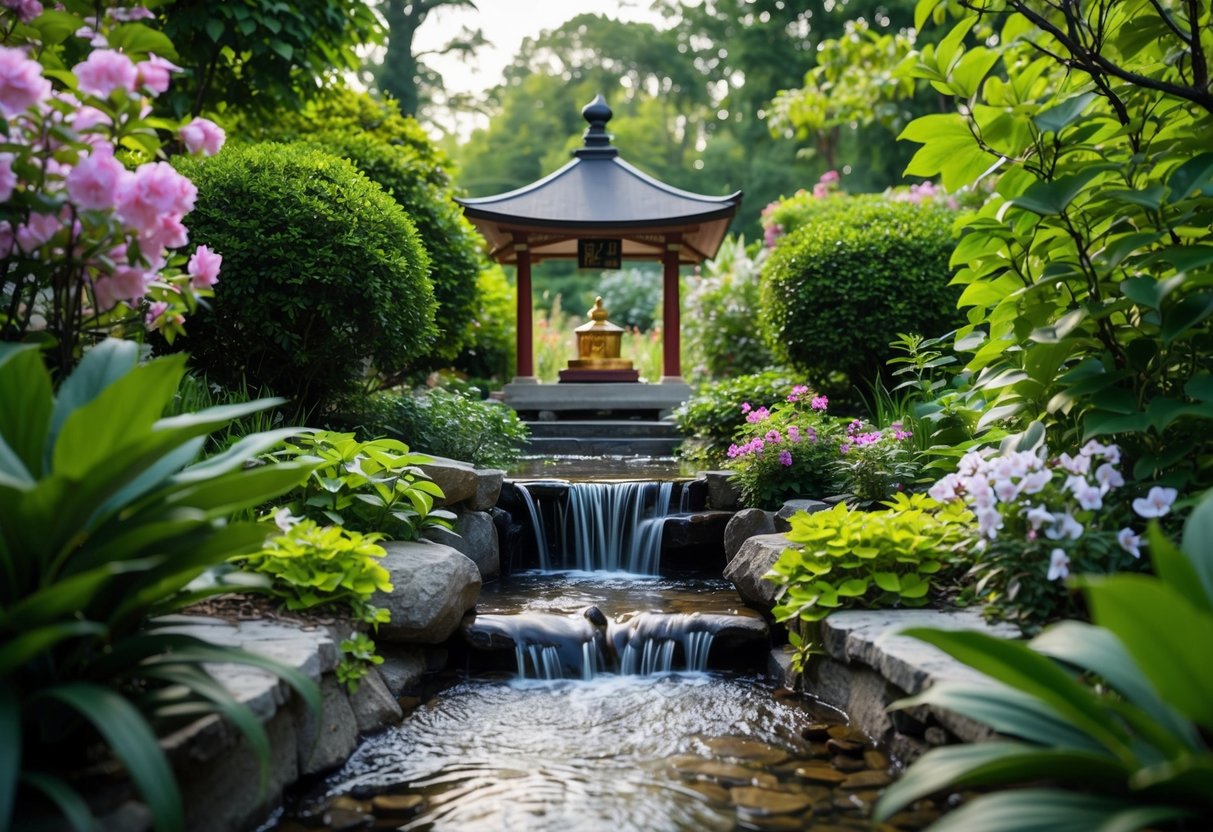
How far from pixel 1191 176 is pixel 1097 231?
0.53m

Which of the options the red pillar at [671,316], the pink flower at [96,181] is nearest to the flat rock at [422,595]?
the pink flower at [96,181]

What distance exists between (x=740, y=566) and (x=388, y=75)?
1891 centimetres

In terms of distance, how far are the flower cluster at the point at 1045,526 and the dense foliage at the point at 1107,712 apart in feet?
2.61

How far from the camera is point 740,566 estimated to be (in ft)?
14.7

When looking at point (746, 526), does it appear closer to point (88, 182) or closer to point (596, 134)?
point (88, 182)

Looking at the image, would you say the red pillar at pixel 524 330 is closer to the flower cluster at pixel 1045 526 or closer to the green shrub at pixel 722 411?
the green shrub at pixel 722 411

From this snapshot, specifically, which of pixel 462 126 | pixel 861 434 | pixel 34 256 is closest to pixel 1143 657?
pixel 34 256

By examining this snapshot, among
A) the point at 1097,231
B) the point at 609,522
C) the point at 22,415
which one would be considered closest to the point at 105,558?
the point at 22,415

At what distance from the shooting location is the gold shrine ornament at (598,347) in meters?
10.1

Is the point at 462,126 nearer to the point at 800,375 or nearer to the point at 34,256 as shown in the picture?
the point at 800,375

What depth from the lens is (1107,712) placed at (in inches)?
77.0

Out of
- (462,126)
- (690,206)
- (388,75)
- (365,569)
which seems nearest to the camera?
(365,569)

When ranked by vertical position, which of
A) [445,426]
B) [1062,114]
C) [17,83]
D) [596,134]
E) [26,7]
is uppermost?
[596,134]

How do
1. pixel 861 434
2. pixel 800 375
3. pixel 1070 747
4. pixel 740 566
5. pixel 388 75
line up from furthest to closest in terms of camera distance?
pixel 388 75, pixel 800 375, pixel 861 434, pixel 740 566, pixel 1070 747
